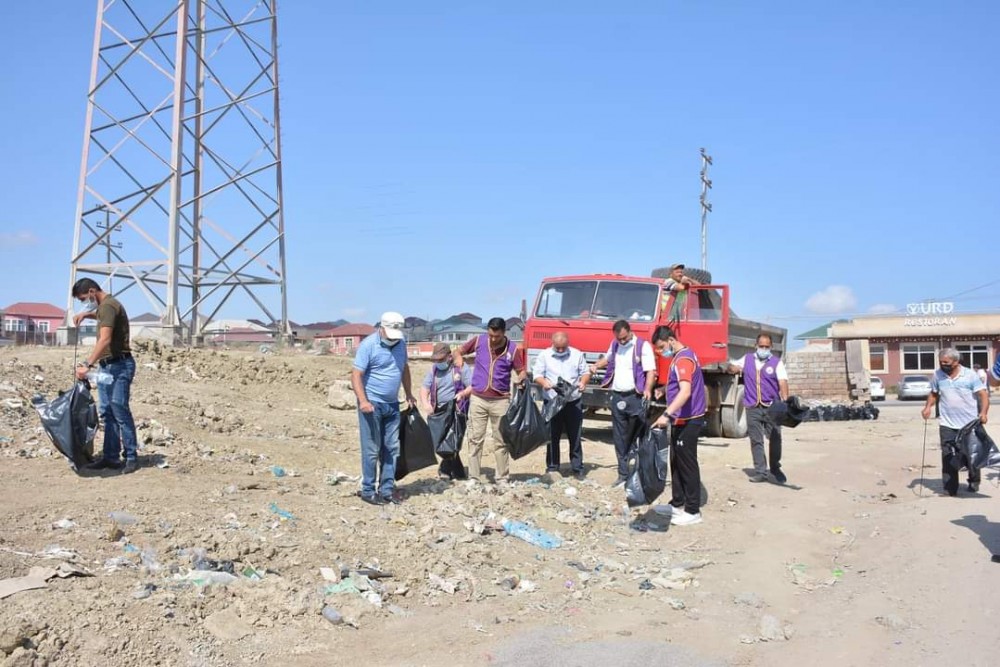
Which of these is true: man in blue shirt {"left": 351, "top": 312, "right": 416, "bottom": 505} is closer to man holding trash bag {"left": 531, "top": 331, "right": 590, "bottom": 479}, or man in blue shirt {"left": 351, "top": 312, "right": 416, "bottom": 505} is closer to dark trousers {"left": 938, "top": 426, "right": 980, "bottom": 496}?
man holding trash bag {"left": 531, "top": 331, "right": 590, "bottom": 479}

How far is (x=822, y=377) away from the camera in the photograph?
79.8 feet

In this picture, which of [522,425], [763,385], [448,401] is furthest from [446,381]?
[763,385]

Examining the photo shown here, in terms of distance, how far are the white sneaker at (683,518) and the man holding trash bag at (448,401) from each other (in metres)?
2.08

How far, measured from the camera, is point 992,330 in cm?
4650

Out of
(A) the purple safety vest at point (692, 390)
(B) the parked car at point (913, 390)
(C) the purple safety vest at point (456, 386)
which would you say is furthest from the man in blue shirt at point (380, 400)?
(B) the parked car at point (913, 390)

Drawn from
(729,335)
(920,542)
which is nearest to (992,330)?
(729,335)

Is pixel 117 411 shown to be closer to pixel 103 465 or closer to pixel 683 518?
pixel 103 465

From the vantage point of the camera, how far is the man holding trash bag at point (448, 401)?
8070mm

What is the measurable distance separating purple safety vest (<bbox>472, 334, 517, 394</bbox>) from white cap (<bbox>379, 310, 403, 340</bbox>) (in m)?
1.36

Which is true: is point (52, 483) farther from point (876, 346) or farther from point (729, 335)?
point (876, 346)

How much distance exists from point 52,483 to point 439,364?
347 centimetres

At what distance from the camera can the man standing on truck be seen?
8.34 m

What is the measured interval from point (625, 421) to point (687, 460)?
1.21m

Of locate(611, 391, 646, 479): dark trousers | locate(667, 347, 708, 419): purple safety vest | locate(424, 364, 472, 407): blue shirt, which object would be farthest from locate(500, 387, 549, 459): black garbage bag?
locate(667, 347, 708, 419): purple safety vest
